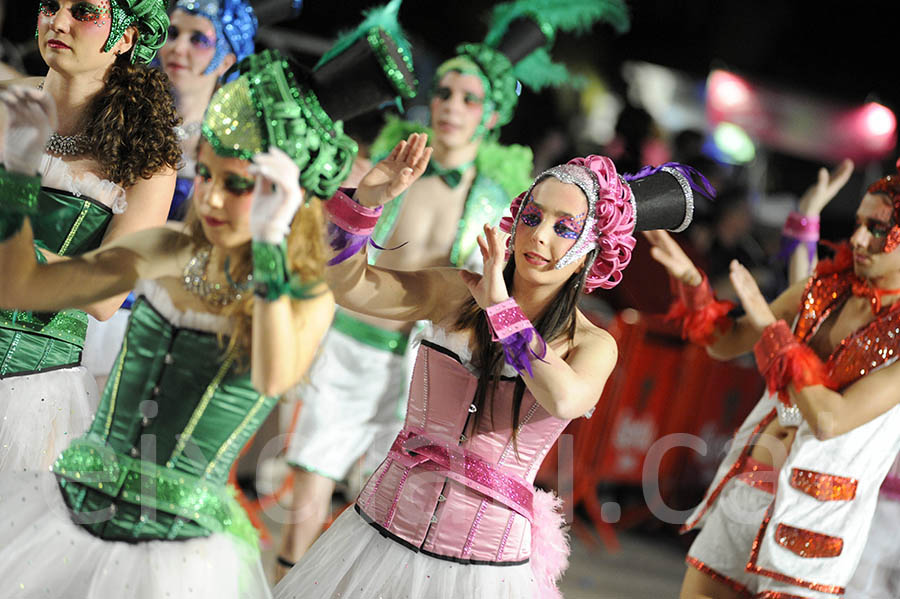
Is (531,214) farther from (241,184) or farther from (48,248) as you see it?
(48,248)

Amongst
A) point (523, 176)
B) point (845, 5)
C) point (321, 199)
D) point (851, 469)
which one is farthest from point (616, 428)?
point (845, 5)

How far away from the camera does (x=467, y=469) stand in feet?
8.10

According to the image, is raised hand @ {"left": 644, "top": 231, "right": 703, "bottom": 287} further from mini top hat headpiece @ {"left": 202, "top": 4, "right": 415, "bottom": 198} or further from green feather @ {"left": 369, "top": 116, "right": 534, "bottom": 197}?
mini top hat headpiece @ {"left": 202, "top": 4, "right": 415, "bottom": 198}

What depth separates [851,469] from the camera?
302 centimetres

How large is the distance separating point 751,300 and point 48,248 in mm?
1998

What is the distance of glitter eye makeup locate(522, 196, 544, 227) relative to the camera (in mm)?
2484

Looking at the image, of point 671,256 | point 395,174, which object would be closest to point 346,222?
point 395,174

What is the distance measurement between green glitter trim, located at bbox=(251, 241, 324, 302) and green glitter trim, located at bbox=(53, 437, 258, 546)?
1.42 feet

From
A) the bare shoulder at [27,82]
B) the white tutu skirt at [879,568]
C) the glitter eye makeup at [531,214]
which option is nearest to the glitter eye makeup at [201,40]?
the bare shoulder at [27,82]

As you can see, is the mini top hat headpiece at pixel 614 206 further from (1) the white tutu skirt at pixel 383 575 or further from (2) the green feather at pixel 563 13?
(2) the green feather at pixel 563 13

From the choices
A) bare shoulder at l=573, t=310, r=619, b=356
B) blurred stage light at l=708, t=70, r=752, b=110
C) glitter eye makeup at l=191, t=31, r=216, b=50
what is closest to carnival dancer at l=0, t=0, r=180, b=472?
bare shoulder at l=573, t=310, r=619, b=356

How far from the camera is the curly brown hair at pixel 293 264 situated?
1.86 m

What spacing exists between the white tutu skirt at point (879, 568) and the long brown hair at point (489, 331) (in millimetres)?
1471

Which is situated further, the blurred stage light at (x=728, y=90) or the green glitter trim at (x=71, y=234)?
the blurred stage light at (x=728, y=90)
